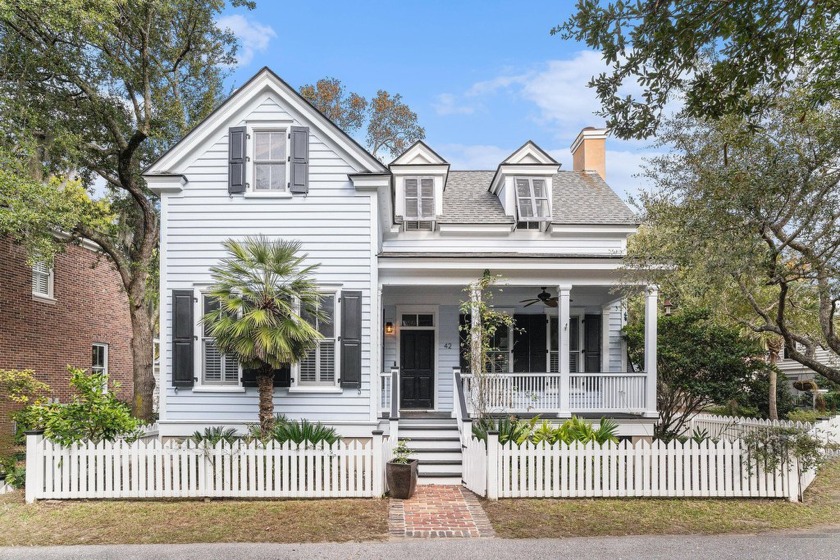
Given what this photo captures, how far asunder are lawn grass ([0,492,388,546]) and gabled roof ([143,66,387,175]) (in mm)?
6008

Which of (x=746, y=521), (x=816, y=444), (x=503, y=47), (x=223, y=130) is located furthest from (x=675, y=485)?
(x=223, y=130)

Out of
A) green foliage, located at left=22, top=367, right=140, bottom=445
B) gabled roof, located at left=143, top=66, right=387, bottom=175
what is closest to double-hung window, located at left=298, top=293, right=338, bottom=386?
gabled roof, located at left=143, top=66, right=387, bottom=175

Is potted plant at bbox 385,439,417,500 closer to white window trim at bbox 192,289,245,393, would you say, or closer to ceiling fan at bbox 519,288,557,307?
white window trim at bbox 192,289,245,393

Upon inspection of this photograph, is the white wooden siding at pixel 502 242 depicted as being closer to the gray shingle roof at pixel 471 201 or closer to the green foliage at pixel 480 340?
the gray shingle roof at pixel 471 201

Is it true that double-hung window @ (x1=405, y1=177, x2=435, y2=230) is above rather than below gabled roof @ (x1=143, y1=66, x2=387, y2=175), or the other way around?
below

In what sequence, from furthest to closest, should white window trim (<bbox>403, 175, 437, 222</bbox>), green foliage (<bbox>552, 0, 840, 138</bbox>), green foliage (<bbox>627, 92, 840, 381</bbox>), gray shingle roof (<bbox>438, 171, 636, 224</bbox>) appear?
gray shingle roof (<bbox>438, 171, 636, 224</bbox>)
white window trim (<bbox>403, 175, 437, 222</bbox>)
green foliage (<bbox>627, 92, 840, 381</bbox>)
green foliage (<bbox>552, 0, 840, 138</bbox>)

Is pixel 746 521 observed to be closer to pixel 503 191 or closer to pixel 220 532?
pixel 220 532

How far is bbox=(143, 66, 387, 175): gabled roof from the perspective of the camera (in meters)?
10.9

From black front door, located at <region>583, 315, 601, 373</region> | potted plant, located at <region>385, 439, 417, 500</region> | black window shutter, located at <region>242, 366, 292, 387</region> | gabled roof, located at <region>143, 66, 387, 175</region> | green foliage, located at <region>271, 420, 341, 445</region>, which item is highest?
gabled roof, located at <region>143, 66, 387, 175</region>

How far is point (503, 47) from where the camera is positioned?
11.9m

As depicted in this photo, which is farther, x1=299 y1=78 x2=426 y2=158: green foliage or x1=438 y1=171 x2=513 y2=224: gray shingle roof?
x1=299 y1=78 x2=426 y2=158: green foliage

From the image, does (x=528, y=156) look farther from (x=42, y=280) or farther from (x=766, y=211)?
(x=42, y=280)

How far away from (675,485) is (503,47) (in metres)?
8.99

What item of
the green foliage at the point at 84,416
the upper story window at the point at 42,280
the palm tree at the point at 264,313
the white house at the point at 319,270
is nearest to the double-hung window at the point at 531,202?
the white house at the point at 319,270
